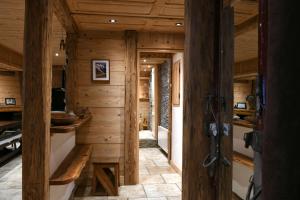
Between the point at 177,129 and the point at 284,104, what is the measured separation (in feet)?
14.7

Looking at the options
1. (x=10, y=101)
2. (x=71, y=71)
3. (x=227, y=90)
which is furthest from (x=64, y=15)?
(x=10, y=101)

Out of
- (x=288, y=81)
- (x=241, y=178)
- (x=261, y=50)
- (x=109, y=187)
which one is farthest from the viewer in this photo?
(x=109, y=187)

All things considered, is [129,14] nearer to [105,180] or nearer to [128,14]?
[128,14]

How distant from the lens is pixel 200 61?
5.06 ft

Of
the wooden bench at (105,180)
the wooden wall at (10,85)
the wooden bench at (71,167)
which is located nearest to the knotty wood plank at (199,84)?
the wooden bench at (71,167)

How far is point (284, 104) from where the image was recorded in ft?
2.01

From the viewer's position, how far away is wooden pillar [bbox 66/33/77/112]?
4.08m

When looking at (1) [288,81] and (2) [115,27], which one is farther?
(2) [115,27]

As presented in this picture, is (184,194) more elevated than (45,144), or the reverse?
(45,144)

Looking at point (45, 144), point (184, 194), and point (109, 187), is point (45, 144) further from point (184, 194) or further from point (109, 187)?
point (109, 187)

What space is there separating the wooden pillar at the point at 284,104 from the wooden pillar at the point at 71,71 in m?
3.76

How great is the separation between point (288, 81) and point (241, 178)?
3.46ft

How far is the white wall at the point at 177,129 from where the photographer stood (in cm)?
479

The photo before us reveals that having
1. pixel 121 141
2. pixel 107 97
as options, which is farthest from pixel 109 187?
pixel 107 97
